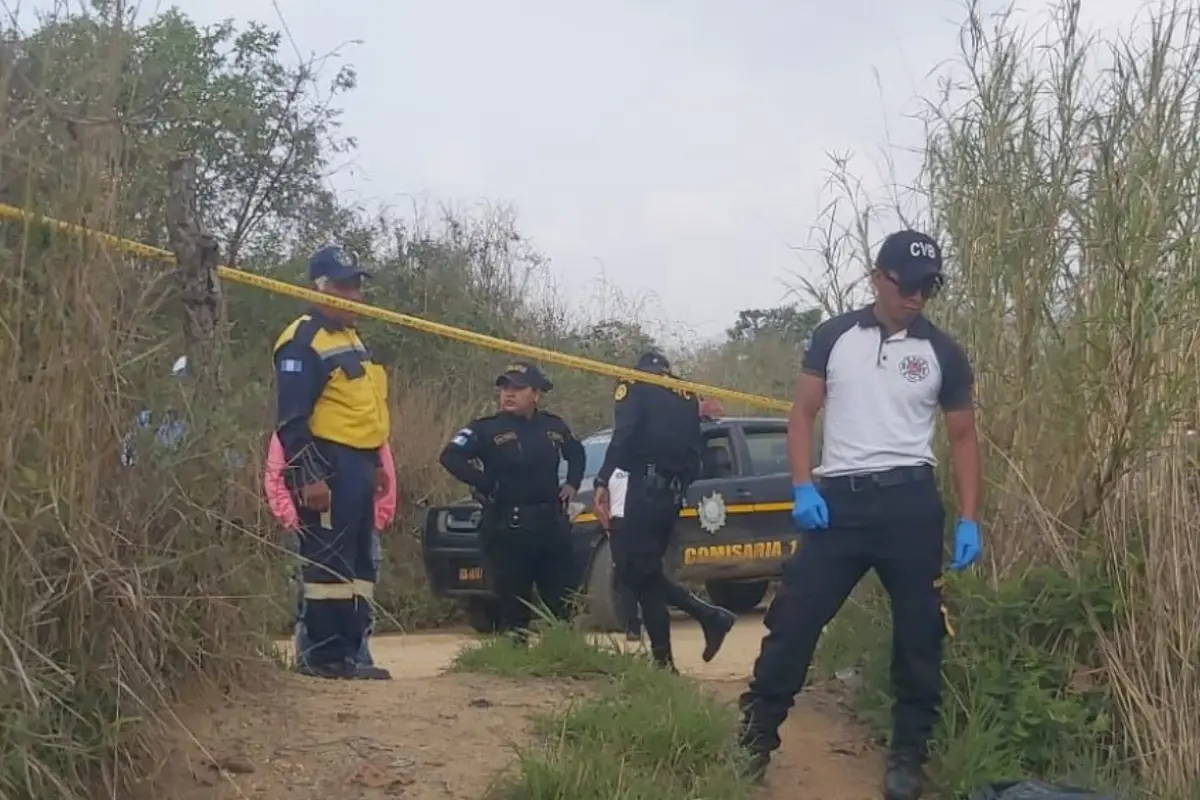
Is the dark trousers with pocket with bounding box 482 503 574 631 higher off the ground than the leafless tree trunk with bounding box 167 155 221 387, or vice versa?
the leafless tree trunk with bounding box 167 155 221 387

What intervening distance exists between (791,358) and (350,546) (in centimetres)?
565

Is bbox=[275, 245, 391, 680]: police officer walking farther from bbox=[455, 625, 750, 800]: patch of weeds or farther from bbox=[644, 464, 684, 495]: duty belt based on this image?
bbox=[644, 464, 684, 495]: duty belt

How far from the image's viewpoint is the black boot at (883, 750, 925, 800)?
15.7 feet

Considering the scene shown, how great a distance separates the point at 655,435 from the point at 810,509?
213 centimetres

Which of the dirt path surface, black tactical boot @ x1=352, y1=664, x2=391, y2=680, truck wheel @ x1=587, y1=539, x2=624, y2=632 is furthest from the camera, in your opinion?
truck wheel @ x1=587, y1=539, x2=624, y2=632

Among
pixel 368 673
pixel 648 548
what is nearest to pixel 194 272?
pixel 368 673

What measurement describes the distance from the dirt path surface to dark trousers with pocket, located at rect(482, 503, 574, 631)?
146 cm

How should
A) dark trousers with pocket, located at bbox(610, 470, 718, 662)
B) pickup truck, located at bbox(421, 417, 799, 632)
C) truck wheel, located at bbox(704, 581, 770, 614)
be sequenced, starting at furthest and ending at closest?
truck wheel, located at bbox(704, 581, 770, 614)
pickup truck, located at bbox(421, 417, 799, 632)
dark trousers with pocket, located at bbox(610, 470, 718, 662)

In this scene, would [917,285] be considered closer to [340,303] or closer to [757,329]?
[340,303]

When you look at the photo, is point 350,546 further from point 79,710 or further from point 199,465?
point 79,710

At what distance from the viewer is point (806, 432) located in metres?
4.90

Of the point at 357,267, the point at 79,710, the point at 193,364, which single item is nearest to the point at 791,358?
the point at 357,267

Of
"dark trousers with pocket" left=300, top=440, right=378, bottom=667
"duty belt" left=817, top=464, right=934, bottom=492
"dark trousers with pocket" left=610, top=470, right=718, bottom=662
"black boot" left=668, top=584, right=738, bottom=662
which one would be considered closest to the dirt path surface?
"dark trousers with pocket" left=300, top=440, right=378, bottom=667

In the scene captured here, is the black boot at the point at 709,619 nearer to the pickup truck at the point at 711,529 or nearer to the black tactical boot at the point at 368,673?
the black tactical boot at the point at 368,673
